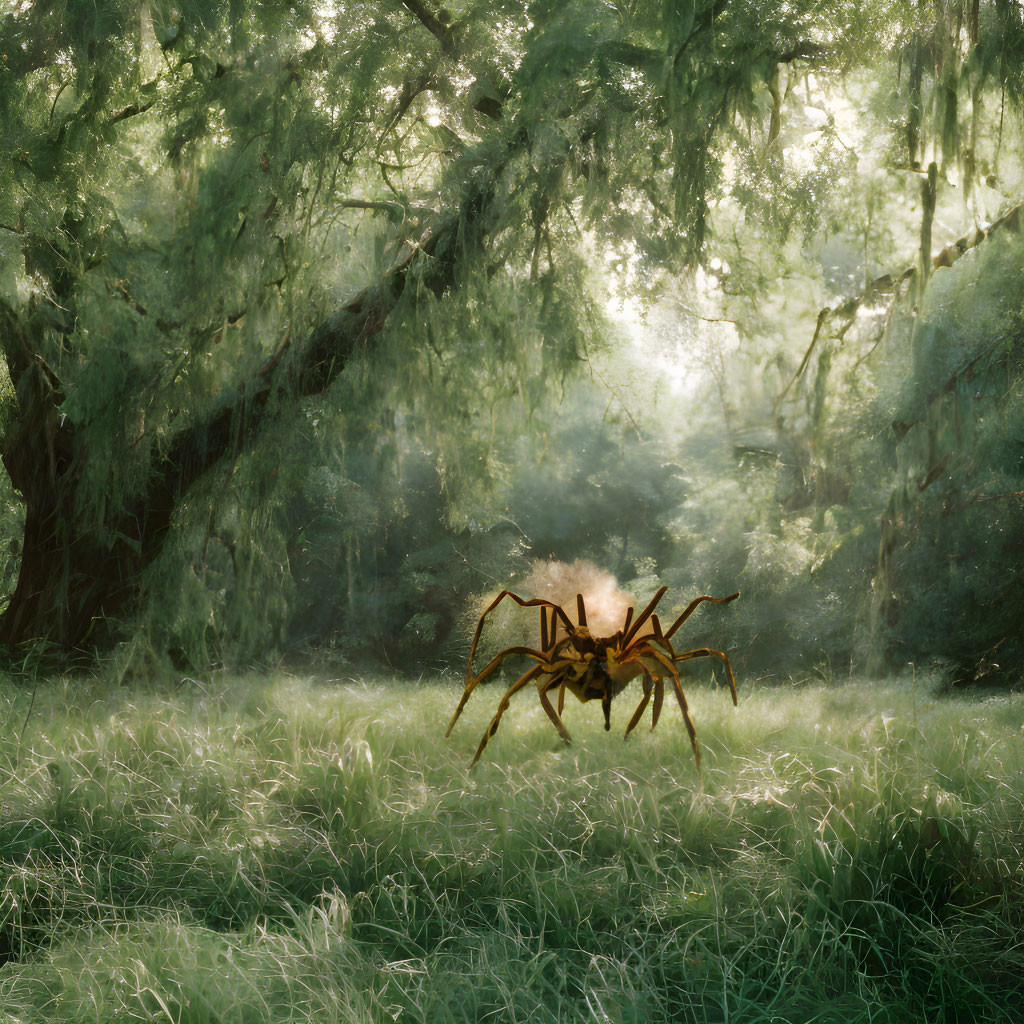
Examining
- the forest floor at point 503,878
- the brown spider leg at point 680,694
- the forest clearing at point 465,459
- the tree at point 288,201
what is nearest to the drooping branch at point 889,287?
the forest clearing at point 465,459

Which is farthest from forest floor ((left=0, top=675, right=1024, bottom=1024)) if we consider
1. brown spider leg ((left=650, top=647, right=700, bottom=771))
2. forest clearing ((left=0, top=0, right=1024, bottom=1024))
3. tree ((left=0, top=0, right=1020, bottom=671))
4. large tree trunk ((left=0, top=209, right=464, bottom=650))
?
tree ((left=0, top=0, right=1020, bottom=671))

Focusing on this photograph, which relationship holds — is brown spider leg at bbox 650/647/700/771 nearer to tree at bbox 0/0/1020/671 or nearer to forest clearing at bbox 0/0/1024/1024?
forest clearing at bbox 0/0/1024/1024

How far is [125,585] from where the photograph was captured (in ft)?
16.3

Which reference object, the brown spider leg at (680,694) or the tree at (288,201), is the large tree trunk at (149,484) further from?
the brown spider leg at (680,694)

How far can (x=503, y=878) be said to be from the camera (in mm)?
2332

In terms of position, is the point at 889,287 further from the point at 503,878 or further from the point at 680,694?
the point at 503,878

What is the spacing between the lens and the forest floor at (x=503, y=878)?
1.86m

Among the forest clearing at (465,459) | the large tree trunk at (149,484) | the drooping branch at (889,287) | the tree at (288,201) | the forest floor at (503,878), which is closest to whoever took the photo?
the forest floor at (503,878)

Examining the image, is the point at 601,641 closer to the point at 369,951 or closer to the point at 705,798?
the point at 705,798

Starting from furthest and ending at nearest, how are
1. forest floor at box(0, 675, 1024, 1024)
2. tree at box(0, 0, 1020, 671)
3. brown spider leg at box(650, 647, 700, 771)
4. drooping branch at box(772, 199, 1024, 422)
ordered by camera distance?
drooping branch at box(772, 199, 1024, 422), tree at box(0, 0, 1020, 671), brown spider leg at box(650, 647, 700, 771), forest floor at box(0, 675, 1024, 1024)

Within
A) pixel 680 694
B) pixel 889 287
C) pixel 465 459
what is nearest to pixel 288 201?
pixel 465 459

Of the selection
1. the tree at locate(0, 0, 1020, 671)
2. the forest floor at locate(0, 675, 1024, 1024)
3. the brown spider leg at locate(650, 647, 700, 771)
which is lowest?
the forest floor at locate(0, 675, 1024, 1024)

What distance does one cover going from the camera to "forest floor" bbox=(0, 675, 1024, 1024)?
6.10ft

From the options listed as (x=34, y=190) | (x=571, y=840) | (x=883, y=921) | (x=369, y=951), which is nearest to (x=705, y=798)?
(x=571, y=840)
